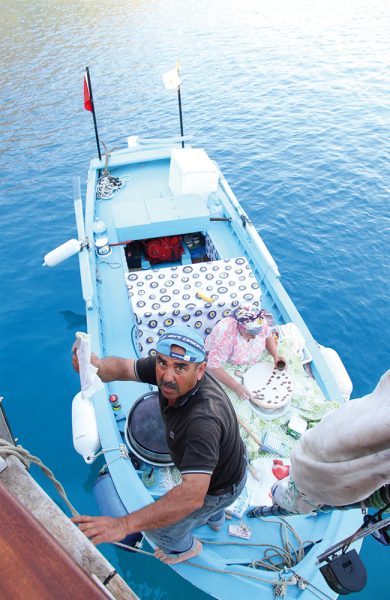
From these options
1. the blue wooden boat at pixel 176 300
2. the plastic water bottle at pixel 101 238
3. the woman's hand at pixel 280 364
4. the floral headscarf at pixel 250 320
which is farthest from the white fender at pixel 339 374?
the plastic water bottle at pixel 101 238

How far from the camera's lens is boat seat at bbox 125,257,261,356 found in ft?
20.8

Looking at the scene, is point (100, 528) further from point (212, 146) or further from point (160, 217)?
point (212, 146)

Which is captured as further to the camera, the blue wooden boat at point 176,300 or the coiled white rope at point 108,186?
the coiled white rope at point 108,186

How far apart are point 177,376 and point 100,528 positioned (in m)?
1.17

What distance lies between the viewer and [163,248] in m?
9.16

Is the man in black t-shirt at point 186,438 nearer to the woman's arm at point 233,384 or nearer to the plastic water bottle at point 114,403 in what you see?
the woman's arm at point 233,384

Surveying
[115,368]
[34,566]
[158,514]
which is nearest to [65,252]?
[115,368]

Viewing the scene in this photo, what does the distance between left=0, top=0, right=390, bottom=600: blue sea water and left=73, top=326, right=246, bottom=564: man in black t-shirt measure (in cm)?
319

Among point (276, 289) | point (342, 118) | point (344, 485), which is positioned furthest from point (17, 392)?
point (342, 118)

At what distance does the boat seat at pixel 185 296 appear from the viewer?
6.34 metres

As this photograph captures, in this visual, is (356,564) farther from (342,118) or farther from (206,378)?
(342,118)

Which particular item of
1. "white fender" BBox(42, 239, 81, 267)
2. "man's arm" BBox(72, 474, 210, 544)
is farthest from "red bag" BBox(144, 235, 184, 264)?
"man's arm" BBox(72, 474, 210, 544)

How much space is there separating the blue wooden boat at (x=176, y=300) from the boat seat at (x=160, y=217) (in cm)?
2

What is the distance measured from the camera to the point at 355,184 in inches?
585
